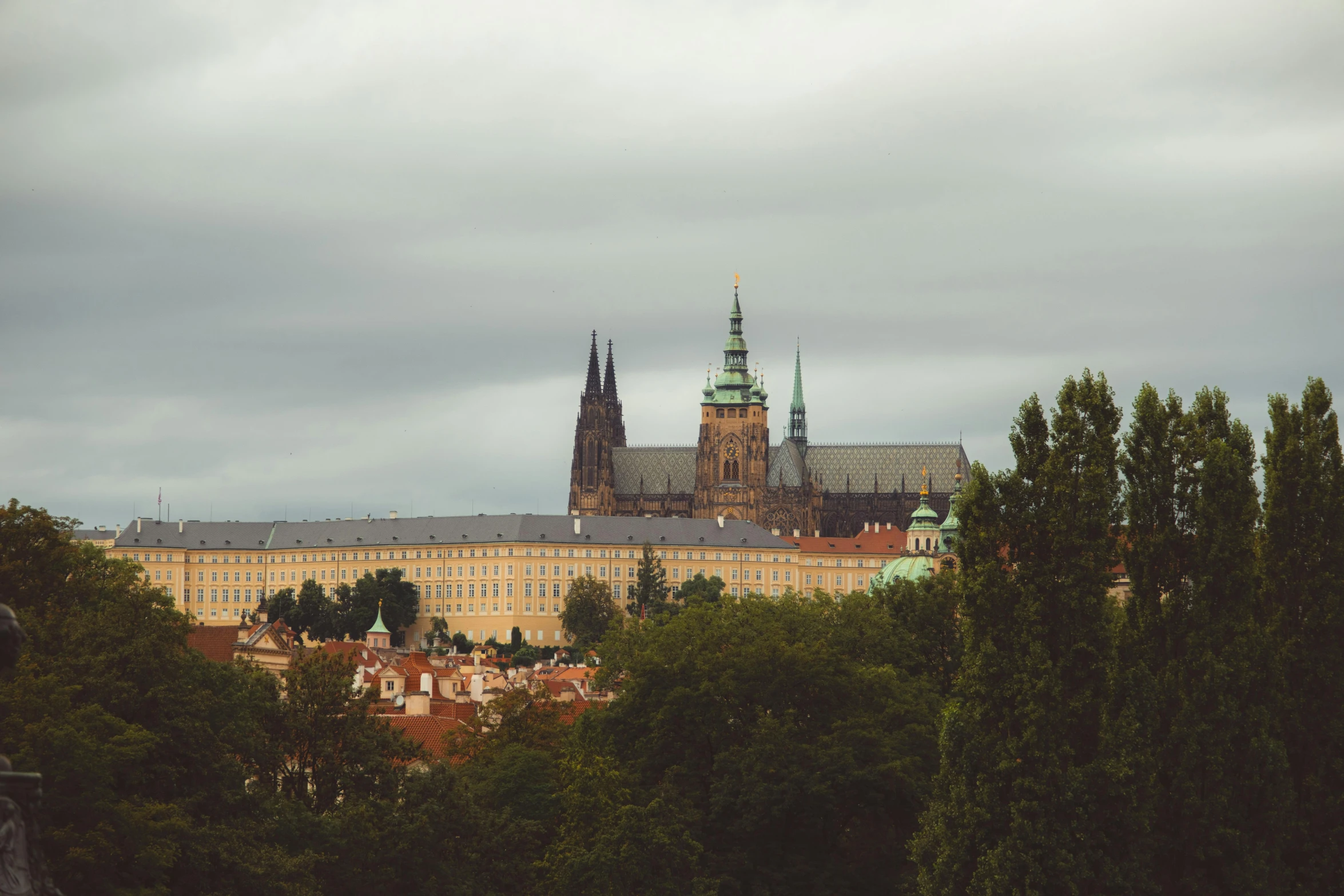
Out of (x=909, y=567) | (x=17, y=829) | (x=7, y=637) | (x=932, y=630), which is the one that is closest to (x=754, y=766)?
(x=932, y=630)

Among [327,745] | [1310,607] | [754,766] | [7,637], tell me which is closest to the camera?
[7,637]

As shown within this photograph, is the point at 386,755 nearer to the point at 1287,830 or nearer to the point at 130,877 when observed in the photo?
the point at 130,877

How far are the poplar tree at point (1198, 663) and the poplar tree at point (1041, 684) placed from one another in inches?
32.1

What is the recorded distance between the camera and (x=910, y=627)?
8394 cm

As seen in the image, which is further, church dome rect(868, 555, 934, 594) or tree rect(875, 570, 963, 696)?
church dome rect(868, 555, 934, 594)

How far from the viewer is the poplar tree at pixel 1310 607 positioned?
135 ft

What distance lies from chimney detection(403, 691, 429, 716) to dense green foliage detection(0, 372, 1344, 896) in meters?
39.9

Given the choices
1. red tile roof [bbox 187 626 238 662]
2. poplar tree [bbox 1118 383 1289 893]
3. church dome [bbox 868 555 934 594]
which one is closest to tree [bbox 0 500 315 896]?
poplar tree [bbox 1118 383 1289 893]

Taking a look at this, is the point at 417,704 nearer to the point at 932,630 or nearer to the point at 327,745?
the point at 932,630

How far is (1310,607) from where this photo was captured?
43.7 m

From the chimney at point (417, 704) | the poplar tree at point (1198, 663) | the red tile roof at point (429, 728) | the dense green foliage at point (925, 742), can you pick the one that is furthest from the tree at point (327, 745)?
the chimney at point (417, 704)

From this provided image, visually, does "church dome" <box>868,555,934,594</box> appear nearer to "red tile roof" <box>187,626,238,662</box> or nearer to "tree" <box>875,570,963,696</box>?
"red tile roof" <box>187,626,238,662</box>

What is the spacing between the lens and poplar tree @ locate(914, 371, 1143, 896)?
3928 centimetres

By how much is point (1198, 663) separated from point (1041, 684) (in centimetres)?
386
